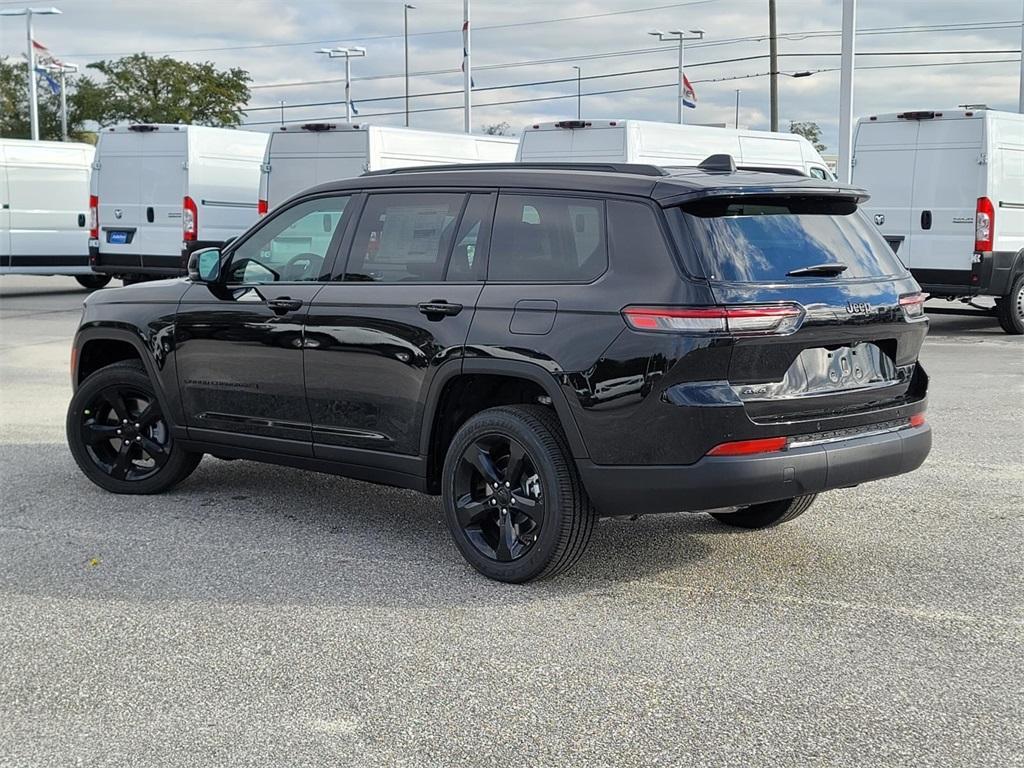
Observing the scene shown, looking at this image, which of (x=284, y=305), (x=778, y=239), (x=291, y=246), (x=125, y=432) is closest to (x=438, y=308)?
(x=284, y=305)

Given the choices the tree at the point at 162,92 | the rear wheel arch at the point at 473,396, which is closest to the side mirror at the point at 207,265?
the rear wheel arch at the point at 473,396

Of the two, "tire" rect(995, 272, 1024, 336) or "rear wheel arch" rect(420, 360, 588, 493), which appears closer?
"rear wheel arch" rect(420, 360, 588, 493)

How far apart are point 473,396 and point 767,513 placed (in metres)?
1.59

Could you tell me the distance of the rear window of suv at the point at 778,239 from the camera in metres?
4.90

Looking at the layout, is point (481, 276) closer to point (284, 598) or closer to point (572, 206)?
point (572, 206)

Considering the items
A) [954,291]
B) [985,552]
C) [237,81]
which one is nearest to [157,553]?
[985,552]

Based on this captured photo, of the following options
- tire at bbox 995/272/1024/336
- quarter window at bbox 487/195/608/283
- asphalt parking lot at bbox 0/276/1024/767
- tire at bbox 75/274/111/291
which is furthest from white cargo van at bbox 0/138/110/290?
quarter window at bbox 487/195/608/283

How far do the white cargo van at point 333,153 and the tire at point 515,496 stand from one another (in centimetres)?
1150

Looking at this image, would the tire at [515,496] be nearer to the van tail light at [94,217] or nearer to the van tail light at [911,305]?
the van tail light at [911,305]

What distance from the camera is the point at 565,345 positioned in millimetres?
5043

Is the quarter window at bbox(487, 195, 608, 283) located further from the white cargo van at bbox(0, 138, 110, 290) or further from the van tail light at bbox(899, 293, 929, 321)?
the white cargo van at bbox(0, 138, 110, 290)

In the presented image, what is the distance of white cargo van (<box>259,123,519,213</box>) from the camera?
16.8m

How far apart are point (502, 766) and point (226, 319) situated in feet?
11.3

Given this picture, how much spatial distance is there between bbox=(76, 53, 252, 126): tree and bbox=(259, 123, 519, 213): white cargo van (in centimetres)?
5406
